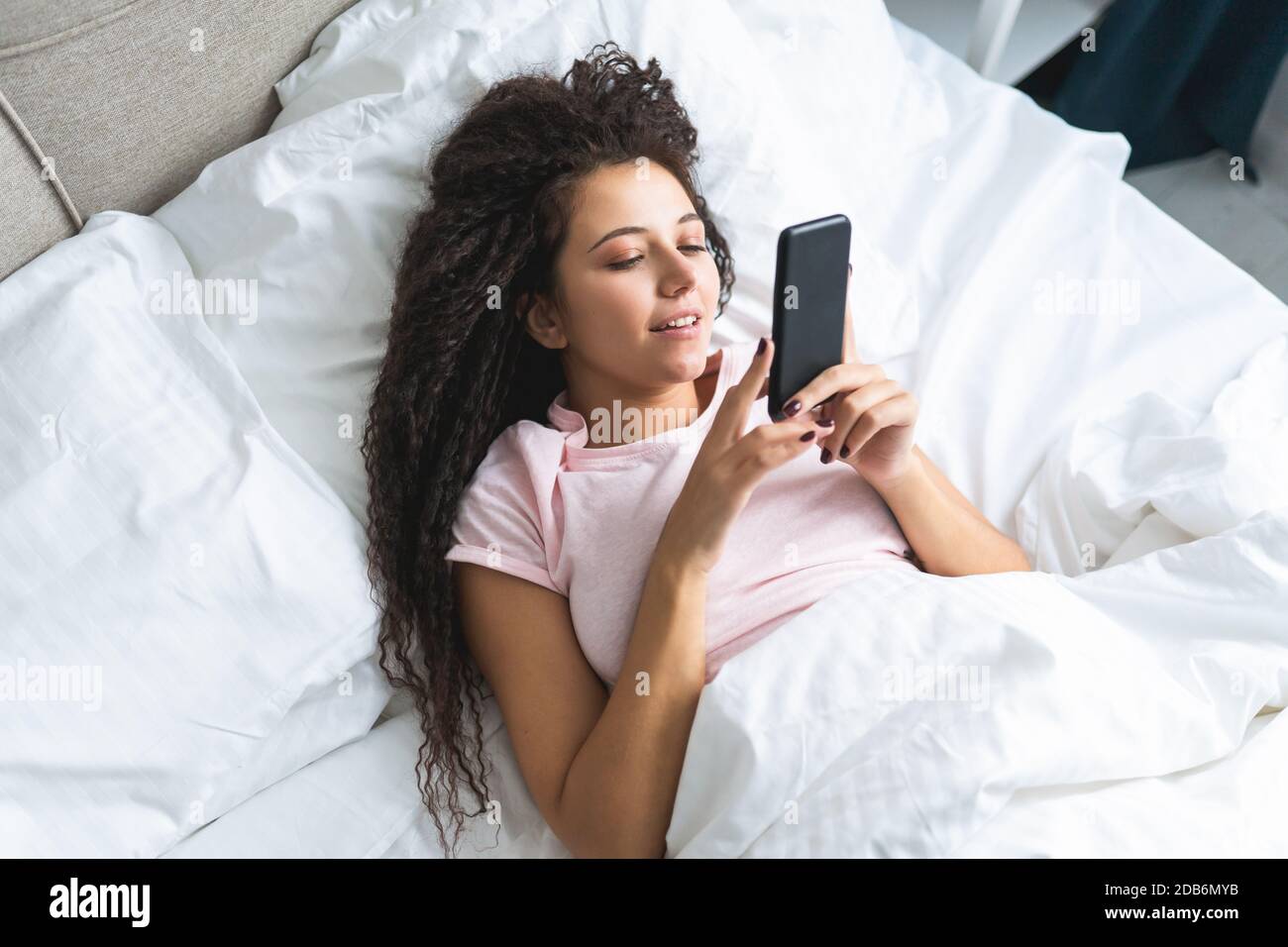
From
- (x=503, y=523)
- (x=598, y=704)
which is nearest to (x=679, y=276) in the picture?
(x=503, y=523)

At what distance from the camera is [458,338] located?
4.06ft

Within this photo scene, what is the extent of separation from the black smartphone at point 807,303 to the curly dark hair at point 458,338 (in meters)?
0.30

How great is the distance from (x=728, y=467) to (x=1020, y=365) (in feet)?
2.09

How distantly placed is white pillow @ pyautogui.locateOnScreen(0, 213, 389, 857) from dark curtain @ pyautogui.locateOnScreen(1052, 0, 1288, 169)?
1.88m

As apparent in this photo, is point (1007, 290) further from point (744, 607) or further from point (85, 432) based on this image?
point (85, 432)

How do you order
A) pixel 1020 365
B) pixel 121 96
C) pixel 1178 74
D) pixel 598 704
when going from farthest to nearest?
pixel 1178 74 < pixel 1020 365 < pixel 121 96 < pixel 598 704

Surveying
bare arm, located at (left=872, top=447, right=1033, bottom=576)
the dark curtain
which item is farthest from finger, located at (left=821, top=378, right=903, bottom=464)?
the dark curtain

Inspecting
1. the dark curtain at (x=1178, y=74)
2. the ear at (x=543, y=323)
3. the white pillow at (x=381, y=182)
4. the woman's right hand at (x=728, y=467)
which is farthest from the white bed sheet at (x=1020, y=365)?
the dark curtain at (x=1178, y=74)

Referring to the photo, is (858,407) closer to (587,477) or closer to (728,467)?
(728,467)

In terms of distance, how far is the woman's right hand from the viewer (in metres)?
1.03

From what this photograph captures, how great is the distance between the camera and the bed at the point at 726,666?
0.98m

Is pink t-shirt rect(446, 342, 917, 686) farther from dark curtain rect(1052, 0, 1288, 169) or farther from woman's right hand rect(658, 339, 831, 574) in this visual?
dark curtain rect(1052, 0, 1288, 169)
